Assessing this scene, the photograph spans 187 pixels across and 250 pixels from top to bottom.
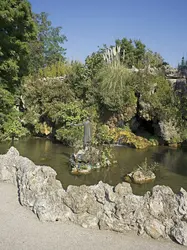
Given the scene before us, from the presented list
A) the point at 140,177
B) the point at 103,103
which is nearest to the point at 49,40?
the point at 103,103

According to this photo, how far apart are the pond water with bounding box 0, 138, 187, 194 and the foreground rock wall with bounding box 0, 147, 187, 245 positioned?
218 cm

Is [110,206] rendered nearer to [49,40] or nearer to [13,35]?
[13,35]

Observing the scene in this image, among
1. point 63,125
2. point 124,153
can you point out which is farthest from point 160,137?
point 63,125

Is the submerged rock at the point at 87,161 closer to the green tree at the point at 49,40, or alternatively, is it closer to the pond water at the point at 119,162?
the pond water at the point at 119,162

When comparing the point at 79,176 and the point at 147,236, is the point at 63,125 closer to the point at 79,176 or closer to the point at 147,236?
the point at 79,176

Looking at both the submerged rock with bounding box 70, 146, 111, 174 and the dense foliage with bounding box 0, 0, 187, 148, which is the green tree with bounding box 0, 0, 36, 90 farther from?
the submerged rock with bounding box 70, 146, 111, 174

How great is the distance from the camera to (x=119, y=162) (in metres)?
10.6

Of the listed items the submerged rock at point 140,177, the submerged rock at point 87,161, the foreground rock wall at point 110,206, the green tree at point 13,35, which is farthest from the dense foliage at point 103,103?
the foreground rock wall at point 110,206

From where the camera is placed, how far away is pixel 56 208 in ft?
17.5

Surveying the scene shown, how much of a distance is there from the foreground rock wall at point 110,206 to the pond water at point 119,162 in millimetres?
2178

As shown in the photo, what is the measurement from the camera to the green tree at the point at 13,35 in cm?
840

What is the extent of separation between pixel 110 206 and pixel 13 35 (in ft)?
23.8

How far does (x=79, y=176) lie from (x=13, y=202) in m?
3.03

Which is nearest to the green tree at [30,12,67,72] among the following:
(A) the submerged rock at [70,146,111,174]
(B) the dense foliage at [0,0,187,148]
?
(B) the dense foliage at [0,0,187,148]
